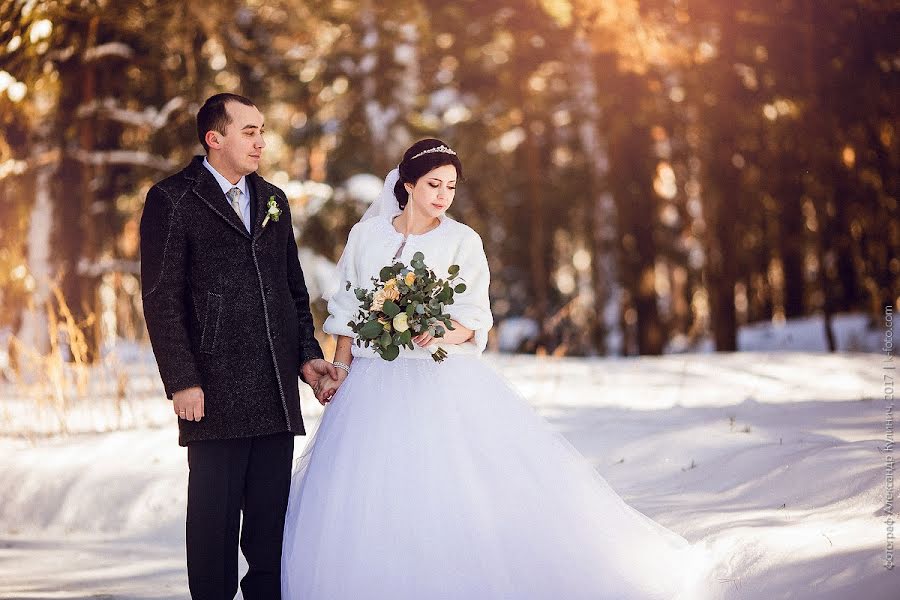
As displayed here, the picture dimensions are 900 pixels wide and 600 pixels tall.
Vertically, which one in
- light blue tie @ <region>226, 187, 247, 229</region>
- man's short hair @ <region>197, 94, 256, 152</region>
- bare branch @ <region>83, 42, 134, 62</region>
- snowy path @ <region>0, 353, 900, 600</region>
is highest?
bare branch @ <region>83, 42, 134, 62</region>

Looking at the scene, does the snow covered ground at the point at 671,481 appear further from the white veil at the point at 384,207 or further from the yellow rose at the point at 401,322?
the yellow rose at the point at 401,322

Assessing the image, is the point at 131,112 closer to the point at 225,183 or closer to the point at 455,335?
the point at 225,183

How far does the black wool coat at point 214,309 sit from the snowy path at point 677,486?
1601 mm

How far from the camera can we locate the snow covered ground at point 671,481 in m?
4.54

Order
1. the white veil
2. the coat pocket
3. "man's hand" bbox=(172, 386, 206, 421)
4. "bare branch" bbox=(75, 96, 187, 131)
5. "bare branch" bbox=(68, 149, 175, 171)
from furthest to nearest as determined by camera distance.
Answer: "bare branch" bbox=(68, 149, 175, 171) < "bare branch" bbox=(75, 96, 187, 131) < the white veil < the coat pocket < "man's hand" bbox=(172, 386, 206, 421)

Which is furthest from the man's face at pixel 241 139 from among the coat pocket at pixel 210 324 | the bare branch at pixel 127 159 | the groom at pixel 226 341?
the bare branch at pixel 127 159

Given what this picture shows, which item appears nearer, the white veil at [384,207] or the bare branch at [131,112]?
the white veil at [384,207]

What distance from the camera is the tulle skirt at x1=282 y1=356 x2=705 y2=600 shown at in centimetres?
433

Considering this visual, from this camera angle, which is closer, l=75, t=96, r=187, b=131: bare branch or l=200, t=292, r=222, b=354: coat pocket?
l=200, t=292, r=222, b=354: coat pocket

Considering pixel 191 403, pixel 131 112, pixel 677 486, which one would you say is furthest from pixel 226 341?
pixel 131 112

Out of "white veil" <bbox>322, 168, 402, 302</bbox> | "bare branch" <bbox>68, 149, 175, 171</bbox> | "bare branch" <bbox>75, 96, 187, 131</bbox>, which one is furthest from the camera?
"bare branch" <bbox>68, 149, 175, 171</bbox>

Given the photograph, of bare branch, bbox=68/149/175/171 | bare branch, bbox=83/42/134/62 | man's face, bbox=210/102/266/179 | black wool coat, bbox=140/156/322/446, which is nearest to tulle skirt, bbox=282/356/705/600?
black wool coat, bbox=140/156/322/446

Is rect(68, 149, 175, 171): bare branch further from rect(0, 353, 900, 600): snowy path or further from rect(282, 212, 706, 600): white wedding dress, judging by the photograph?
rect(282, 212, 706, 600): white wedding dress

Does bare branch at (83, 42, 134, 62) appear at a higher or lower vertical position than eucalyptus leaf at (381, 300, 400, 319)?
higher
